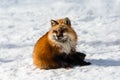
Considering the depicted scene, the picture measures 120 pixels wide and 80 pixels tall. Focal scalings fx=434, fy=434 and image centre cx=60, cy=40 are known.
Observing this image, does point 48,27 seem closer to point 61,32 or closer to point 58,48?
point 58,48

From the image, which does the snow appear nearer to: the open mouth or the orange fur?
the orange fur

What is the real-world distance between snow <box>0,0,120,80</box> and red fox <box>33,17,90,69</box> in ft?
0.48

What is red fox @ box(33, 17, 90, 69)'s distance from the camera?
25.1ft

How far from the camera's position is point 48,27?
1128 centimetres

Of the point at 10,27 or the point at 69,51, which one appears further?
the point at 10,27

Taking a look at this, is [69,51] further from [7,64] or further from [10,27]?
[10,27]

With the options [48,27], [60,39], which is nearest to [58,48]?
[60,39]

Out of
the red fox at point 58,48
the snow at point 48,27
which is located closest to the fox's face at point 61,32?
the red fox at point 58,48

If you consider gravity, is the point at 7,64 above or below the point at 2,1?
below

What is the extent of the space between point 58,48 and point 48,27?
11.8 feet

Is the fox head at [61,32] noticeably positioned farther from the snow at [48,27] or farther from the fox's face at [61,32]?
the snow at [48,27]

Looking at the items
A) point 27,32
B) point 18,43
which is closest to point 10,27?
point 27,32

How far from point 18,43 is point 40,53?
2334mm

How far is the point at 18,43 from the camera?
33.1ft
